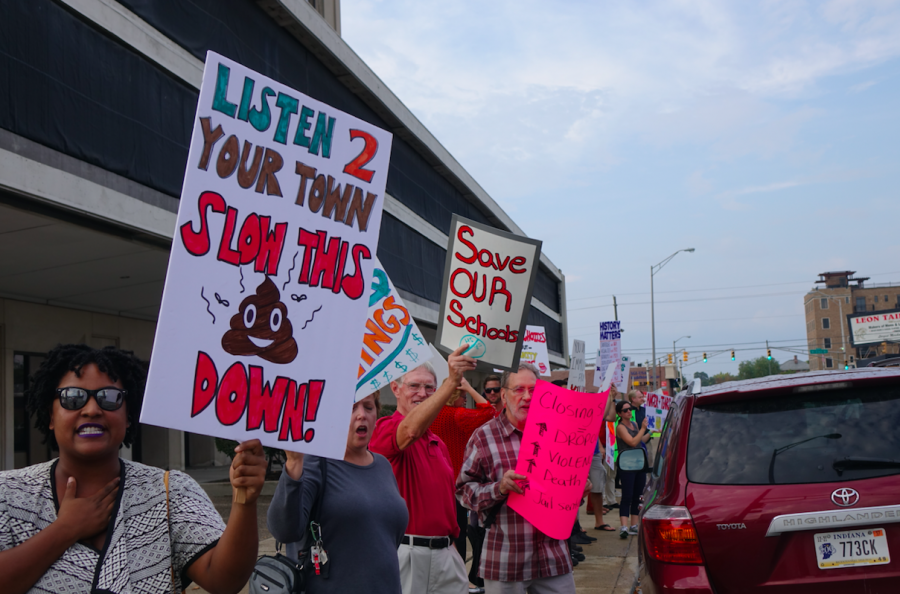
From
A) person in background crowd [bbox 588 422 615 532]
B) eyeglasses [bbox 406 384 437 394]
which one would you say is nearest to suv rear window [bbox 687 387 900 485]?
eyeglasses [bbox 406 384 437 394]

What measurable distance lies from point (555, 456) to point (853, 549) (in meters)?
1.87

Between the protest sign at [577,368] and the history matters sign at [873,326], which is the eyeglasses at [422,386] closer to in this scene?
the protest sign at [577,368]

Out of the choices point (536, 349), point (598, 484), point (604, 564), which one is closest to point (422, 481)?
point (604, 564)

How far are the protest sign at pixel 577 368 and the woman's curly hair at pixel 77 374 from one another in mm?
6592

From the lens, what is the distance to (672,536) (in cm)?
358

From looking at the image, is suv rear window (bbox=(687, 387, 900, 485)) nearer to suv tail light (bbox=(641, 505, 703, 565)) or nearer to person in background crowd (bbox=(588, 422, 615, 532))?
suv tail light (bbox=(641, 505, 703, 565))

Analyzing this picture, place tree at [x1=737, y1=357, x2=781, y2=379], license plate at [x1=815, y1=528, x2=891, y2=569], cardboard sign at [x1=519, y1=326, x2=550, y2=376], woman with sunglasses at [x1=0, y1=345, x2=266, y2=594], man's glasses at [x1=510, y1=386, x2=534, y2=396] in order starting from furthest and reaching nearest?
tree at [x1=737, y1=357, x2=781, y2=379] → cardboard sign at [x1=519, y1=326, x2=550, y2=376] → man's glasses at [x1=510, y1=386, x2=534, y2=396] → license plate at [x1=815, y1=528, x2=891, y2=569] → woman with sunglasses at [x1=0, y1=345, x2=266, y2=594]

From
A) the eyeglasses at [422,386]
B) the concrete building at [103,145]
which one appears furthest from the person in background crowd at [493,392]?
the concrete building at [103,145]

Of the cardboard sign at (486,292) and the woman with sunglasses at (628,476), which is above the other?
the cardboard sign at (486,292)

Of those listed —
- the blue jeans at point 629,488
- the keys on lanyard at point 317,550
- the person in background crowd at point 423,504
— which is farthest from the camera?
the blue jeans at point 629,488

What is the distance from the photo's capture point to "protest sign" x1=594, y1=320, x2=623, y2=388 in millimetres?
13422

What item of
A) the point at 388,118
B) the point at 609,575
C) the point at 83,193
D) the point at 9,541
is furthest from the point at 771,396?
the point at 388,118

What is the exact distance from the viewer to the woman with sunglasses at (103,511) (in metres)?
2.09

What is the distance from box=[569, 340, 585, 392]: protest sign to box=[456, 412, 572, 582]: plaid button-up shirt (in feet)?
12.7
